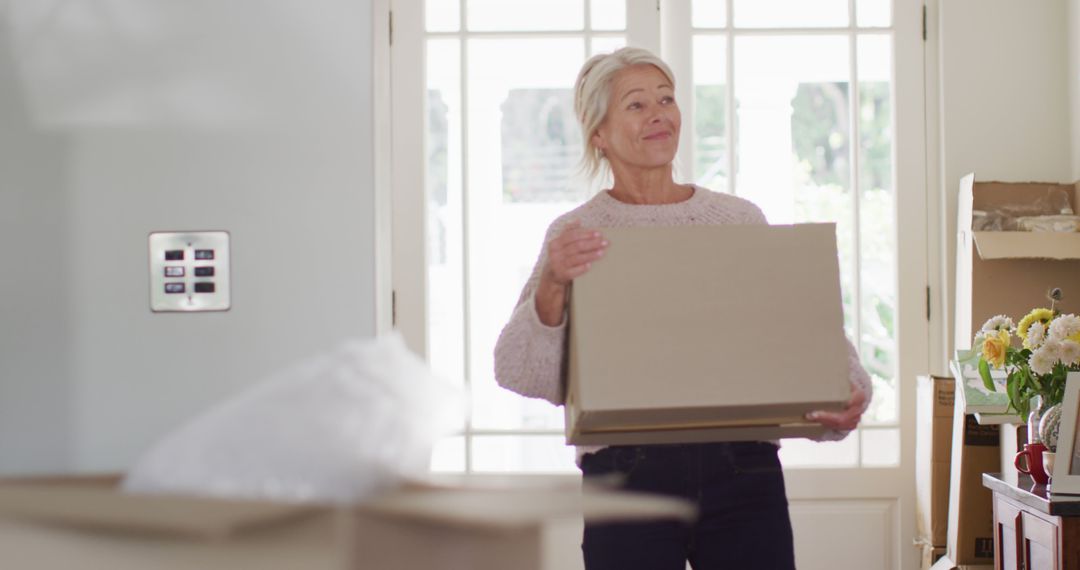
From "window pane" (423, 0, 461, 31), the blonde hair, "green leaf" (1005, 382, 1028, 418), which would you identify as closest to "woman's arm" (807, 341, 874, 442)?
the blonde hair

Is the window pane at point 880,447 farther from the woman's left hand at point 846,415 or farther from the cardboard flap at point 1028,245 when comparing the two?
the woman's left hand at point 846,415

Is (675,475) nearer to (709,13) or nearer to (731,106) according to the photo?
(731,106)

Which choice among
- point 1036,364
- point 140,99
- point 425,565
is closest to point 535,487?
point 425,565

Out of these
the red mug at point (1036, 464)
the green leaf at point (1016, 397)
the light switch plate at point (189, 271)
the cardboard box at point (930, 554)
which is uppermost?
the light switch plate at point (189, 271)

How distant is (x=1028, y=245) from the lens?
282 centimetres

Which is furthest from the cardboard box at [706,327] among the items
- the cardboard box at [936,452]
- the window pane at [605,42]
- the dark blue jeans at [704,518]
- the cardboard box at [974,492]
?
the window pane at [605,42]

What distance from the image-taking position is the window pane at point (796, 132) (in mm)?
3234

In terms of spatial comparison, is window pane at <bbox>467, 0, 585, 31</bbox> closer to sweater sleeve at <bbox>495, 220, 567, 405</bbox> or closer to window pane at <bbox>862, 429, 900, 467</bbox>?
window pane at <bbox>862, 429, 900, 467</bbox>

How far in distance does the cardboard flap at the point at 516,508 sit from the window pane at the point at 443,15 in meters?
2.68

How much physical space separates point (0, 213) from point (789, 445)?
2014mm

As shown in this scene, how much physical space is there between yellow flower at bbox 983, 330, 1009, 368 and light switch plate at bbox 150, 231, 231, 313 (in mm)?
1455

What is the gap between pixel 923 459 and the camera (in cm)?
306

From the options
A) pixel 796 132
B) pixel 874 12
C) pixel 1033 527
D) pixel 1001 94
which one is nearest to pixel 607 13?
pixel 796 132

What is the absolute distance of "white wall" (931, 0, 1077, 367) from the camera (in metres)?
3.18
